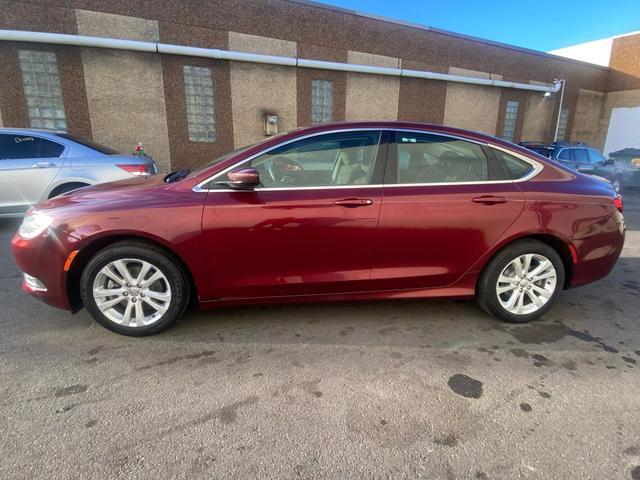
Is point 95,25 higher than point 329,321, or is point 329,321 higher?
point 95,25

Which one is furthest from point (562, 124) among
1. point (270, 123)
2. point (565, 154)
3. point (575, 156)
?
point (270, 123)

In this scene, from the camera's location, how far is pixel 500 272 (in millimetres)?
3027

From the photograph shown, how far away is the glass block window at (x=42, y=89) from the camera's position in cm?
992

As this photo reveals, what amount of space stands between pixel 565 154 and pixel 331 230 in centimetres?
1147

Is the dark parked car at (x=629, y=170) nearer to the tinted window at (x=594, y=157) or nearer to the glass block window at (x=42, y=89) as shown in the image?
the tinted window at (x=594, y=157)

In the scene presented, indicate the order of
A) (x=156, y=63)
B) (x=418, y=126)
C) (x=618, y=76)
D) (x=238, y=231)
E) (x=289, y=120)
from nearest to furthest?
(x=238, y=231)
(x=418, y=126)
(x=156, y=63)
(x=289, y=120)
(x=618, y=76)

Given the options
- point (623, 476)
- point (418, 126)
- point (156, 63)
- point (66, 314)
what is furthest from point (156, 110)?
point (623, 476)

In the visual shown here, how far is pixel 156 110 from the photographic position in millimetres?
11195

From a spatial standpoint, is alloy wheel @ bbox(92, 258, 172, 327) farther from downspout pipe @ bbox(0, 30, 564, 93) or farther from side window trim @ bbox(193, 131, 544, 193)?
downspout pipe @ bbox(0, 30, 564, 93)

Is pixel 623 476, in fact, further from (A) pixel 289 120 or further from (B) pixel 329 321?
(A) pixel 289 120

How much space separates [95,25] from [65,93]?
2058 mm

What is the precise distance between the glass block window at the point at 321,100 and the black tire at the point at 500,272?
11.3 m

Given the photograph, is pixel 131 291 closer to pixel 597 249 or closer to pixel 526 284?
pixel 526 284

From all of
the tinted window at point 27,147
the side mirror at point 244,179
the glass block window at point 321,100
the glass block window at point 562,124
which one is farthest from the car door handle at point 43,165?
the glass block window at point 562,124
